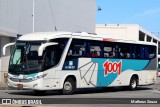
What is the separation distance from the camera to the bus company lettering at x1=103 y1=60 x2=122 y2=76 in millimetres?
24516

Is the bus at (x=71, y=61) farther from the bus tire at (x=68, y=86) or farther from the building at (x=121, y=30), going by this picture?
the building at (x=121, y=30)

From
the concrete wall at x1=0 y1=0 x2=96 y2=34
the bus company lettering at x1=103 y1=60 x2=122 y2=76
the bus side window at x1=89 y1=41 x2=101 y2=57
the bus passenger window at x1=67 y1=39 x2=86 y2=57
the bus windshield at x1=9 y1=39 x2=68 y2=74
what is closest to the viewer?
the bus windshield at x1=9 y1=39 x2=68 y2=74

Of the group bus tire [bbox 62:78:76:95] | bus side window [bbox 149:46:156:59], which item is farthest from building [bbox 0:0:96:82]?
bus tire [bbox 62:78:76:95]

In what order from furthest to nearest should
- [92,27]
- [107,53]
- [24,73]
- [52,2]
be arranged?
[92,27] < [52,2] < [107,53] < [24,73]

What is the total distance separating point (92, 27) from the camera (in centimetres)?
5159

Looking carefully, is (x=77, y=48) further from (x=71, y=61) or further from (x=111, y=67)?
(x=111, y=67)

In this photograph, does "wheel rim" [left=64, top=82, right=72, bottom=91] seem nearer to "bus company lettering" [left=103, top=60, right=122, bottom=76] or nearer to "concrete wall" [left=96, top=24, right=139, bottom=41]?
"bus company lettering" [left=103, top=60, right=122, bottom=76]

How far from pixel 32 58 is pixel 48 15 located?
18.2m

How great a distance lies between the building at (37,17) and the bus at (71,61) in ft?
31.1

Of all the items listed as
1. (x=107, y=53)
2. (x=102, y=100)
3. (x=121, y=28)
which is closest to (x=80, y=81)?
(x=107, y=53)

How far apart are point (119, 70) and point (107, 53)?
6.00 feet

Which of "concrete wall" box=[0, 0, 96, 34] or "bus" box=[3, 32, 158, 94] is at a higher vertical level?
"concrete wall" box=[0, 0, 96, 34]

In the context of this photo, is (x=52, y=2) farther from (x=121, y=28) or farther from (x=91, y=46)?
(x=121, y=28)

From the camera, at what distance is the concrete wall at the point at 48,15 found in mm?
31875
